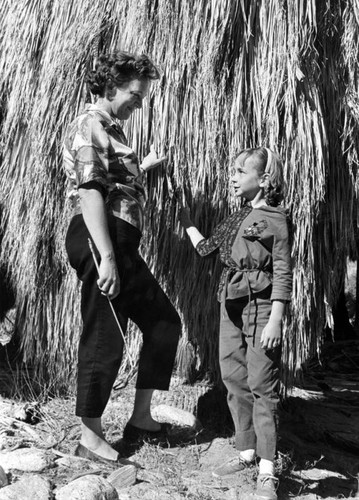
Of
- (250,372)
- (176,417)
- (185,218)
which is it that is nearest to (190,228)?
(185,218)

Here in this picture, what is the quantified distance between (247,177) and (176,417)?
1.25m

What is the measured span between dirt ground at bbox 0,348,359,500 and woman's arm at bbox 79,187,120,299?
2.54 feet

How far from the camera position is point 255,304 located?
3.21 metres

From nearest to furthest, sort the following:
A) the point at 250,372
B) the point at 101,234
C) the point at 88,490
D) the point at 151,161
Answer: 1. the point at 88,490
2. the point at 101,234
3. the point at 250,372
4. the point at 151,161

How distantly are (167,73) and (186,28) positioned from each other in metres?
0.23

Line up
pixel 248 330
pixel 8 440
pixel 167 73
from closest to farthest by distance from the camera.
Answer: pixel 248 330, pixel 8 440, pixel 167 73

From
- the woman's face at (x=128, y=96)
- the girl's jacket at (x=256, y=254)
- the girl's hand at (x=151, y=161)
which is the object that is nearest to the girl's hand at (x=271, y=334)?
the girl's jacket at (x=256, y=254)

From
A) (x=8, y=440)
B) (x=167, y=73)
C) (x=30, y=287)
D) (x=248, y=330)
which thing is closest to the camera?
(x=248, y=330)

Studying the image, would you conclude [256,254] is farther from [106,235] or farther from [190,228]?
[106,235]

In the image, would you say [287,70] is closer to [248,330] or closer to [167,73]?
[167,73]

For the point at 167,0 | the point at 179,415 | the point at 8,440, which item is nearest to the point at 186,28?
the point at 167,0

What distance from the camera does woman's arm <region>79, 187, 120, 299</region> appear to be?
297 cm

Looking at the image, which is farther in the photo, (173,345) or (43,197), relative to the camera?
(43,197)

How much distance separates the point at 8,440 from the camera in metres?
3.48
